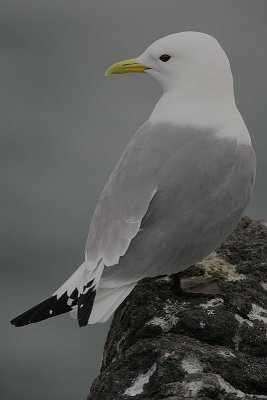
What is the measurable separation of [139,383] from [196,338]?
0.54 m

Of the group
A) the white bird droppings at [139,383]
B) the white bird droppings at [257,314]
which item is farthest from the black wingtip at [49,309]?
the white bird droppings at [257,314]

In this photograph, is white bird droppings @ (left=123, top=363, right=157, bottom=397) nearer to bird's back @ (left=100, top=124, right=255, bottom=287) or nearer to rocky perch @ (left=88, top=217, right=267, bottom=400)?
rocky perch @ (left=88, top=217, right=267, bottom=400)

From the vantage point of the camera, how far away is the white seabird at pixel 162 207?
13.9ft

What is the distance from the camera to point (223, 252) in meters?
5.12

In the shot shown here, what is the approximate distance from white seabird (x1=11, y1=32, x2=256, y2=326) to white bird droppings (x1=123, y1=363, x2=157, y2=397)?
553 millimetres

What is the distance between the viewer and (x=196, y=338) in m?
4.09

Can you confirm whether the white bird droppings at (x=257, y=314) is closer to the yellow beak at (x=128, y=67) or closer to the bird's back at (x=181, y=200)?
the bird's back at (x=181, y=200)

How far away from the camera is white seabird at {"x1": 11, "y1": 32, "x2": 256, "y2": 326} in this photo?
4.25m

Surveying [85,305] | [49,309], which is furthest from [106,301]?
[49,309]

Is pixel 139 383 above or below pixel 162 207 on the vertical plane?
below

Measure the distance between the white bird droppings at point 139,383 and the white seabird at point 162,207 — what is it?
21.8 inches

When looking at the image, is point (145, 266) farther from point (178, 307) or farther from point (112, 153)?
point (112, 153)

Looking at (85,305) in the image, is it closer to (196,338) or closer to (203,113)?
(196,338)

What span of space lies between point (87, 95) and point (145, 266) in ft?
21.3
